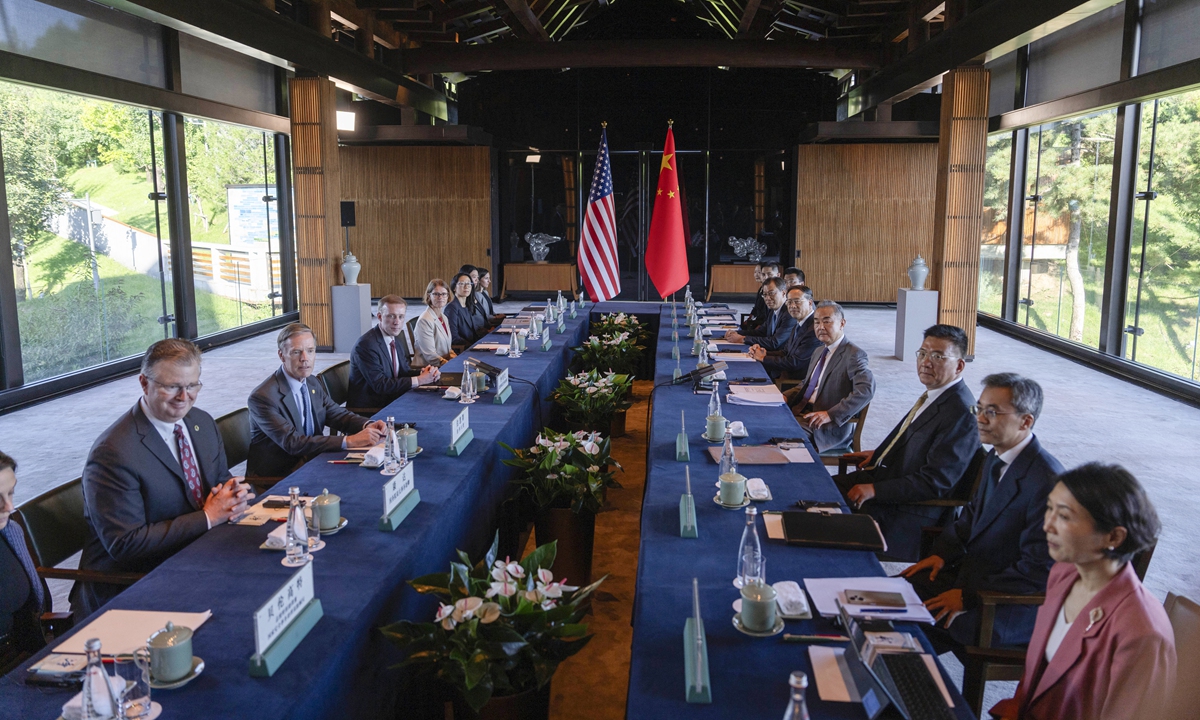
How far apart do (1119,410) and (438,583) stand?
24.5 ft

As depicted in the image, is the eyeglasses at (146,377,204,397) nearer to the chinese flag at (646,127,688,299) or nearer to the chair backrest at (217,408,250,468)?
the chair backrest at (217,408,250,468)

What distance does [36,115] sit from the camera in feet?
26.4

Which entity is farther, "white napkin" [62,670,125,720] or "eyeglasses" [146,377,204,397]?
"eyeglasses" [146,377,204,397]

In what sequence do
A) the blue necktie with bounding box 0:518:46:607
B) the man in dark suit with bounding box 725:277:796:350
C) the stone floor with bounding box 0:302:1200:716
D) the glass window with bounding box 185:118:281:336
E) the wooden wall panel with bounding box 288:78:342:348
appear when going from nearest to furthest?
1. the blue necktie with bounding box 0:518:46:607
2. the stone floor with bounding box 0:302:1200:716
3. the man in dark suit with bounding box 725:277:796:350
4. the wooden wall panel with bounding box 288:78:342:348
5. the glass window with bounding box 185:118:281:336

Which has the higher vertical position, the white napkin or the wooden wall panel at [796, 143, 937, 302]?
the wooden wall panel at [796, 143, 937, 302]

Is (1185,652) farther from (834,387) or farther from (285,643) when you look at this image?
(834,387)

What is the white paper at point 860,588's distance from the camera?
7.47ft

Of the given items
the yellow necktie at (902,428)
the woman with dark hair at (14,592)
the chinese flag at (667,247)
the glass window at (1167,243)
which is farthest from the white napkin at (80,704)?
the glass window at (1167,243)

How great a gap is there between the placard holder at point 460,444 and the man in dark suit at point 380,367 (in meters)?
1.50

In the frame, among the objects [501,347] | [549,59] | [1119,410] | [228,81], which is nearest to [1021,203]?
[1119,410]

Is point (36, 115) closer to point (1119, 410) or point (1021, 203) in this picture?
point (1119, 410)

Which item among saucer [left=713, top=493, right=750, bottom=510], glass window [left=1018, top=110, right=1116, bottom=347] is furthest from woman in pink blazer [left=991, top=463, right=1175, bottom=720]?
glass window [left=1018, top=110, right=1116, bottom=347]

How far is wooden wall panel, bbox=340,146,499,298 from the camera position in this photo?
53.7 ft

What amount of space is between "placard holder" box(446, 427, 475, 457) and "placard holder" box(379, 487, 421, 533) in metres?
0.54
